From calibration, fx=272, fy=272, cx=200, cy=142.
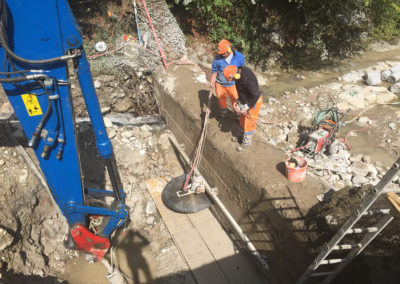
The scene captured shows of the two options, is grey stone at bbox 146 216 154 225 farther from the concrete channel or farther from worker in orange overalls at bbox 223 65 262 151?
worker in orange overalls at bbox 223 65 262 151

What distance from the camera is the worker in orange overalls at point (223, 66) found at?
16.2 ft

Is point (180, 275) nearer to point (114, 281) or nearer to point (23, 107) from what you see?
point (114, 281)

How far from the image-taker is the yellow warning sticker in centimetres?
279

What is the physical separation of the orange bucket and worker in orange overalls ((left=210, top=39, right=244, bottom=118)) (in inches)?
71.5

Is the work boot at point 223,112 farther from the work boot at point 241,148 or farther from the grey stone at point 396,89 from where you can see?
the grey stone at point 396,89

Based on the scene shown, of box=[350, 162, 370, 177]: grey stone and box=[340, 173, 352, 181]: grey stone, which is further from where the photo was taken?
box=[350, 162, 370, 177]: grey stone

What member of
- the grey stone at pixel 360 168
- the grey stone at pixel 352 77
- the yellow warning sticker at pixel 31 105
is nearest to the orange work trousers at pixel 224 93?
the grey stone at pixel 360 168

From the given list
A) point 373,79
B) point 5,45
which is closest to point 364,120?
point 373,79

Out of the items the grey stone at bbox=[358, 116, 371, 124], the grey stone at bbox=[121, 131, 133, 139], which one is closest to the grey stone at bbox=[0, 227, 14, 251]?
the grey stone at bbox=[121, 131, 133, 139]

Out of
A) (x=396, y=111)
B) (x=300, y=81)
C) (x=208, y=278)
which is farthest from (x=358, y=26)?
(x=208, y=278)

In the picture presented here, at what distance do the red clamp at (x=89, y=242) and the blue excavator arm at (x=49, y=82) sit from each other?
40cm

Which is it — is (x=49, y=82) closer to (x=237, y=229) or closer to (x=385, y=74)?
(x=237, y=229)

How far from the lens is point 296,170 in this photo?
159 inches

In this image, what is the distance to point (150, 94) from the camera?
7422mm
